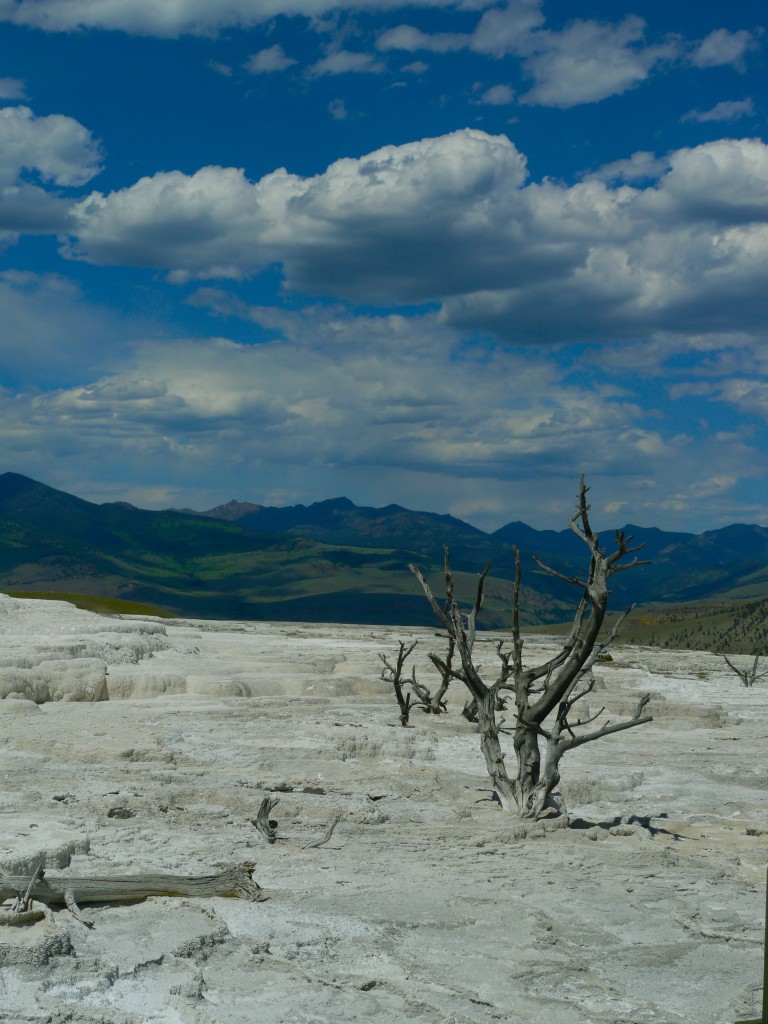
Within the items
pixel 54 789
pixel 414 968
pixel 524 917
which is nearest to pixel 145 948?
pixel 414 968

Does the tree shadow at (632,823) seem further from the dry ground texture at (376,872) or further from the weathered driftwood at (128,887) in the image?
the weathered driftwood at (128,887)

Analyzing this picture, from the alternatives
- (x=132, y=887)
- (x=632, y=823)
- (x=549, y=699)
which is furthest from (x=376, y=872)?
(x=632, y=823)

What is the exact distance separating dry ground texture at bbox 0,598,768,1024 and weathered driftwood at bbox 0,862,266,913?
0.44 feet

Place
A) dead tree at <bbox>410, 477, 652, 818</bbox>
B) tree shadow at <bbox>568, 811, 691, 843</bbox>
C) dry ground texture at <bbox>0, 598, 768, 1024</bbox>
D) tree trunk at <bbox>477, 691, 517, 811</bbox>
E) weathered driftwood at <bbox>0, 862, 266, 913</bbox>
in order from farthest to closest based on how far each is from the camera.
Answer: tree trunk at <bbox>477, 691, 517, 811</bbox> → tree shadow at <bbox>568, 811, 691, 843</bbox> → dead tree at <bbox>410, 477, 652, 818</bbox> → weathered driftwood at <bbox>0, 862, 266, 913</bbox> → dry ground texture at <bbox>0, 598, 768, 1024</bbox>

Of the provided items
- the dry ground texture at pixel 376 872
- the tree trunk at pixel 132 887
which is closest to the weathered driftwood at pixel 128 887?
the tree trunk at pixel 132 887

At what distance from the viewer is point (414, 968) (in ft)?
27.0

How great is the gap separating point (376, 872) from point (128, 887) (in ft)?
9.32

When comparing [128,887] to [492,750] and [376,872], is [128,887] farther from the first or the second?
[492,750]

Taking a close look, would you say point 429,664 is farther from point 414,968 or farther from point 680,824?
point 414,968

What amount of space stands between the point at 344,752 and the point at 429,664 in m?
18.3

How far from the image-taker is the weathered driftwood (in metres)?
8.55

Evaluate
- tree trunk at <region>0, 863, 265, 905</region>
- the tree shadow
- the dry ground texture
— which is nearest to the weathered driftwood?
tree trunk at <region>0, 863, 265, 905</region>

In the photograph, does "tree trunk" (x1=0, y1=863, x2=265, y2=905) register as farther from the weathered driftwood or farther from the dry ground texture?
the dry ground texture

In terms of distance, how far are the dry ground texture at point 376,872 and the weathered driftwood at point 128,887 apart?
133 mm
